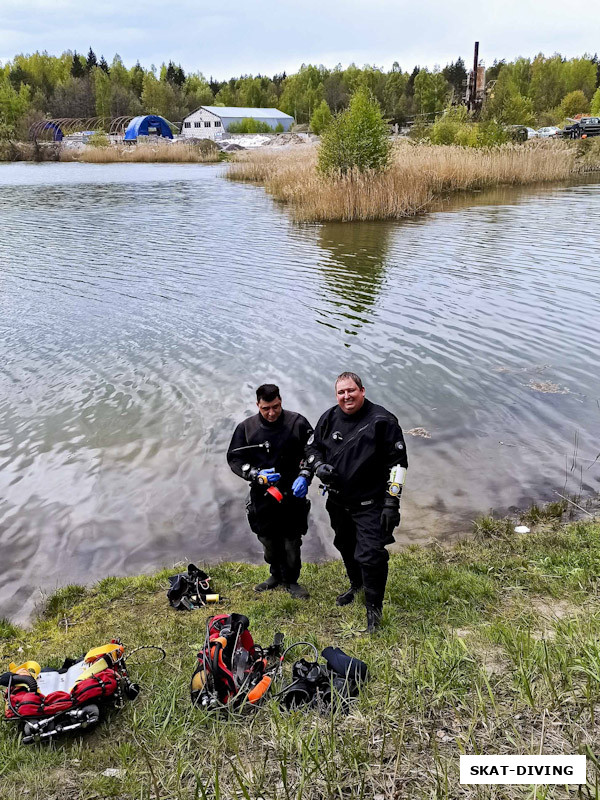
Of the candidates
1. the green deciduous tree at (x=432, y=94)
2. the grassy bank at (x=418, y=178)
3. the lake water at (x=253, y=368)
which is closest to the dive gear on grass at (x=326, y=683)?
the lake water at (x=253, y=368)

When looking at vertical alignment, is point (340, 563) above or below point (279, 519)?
below

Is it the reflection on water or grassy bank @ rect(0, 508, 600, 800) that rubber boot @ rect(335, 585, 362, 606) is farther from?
the reflection on water

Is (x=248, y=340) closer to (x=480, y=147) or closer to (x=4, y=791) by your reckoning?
(x=4, y=791)

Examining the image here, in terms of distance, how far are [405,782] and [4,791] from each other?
6.66ft

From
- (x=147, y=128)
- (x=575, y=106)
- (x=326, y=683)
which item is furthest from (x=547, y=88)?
(x=326, y=683)

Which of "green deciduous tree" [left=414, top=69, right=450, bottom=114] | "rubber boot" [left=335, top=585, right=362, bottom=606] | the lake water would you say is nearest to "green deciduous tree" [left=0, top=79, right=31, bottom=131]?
"green deciduous tree" [left=414, top=69, right=450, bottom=114]

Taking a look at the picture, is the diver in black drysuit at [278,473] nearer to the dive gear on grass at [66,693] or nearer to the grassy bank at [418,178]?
the dive gear on grass at [66,693]

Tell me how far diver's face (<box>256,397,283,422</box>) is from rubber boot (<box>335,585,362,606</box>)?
1610 millimetres

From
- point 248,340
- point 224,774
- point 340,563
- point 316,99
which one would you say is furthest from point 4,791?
point 316,99

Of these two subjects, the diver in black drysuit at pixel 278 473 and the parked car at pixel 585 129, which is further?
the parked car at pixel 585 129

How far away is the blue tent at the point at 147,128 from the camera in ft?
313

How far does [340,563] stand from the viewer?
622 centimetres

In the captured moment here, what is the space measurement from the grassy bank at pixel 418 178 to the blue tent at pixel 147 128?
6507 cm

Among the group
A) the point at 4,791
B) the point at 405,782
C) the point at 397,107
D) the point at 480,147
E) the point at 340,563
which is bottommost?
the point at 340,563
